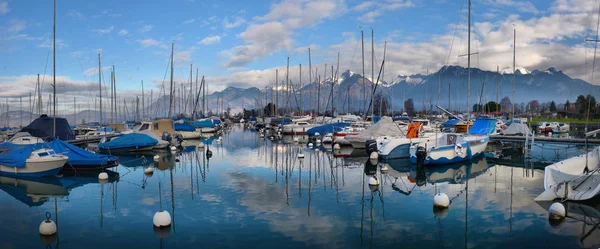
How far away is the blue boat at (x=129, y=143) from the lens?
39.1m

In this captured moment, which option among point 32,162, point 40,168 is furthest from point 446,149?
point 32,162

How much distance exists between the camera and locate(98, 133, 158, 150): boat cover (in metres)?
39.1

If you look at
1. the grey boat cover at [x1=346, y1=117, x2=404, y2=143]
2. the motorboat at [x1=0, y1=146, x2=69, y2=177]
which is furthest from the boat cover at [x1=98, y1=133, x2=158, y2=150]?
the grey boat cover at [x1=346, y1=117, x2=404, y2=143]

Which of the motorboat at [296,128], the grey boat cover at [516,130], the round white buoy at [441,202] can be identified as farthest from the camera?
the motorboat at [296,128]

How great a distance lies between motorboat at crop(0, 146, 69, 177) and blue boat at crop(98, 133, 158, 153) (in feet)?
45.7

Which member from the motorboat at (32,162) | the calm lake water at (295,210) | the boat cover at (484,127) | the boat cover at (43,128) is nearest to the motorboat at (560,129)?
the boat cover at (484,127)

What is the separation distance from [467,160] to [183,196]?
2230 cm

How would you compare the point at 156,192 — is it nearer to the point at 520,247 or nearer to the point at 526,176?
the point at 520,247

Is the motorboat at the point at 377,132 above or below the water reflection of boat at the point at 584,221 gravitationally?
above

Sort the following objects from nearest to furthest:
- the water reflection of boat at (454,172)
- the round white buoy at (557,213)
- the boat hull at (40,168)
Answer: the round white buoy at (557,213) → the water reflection of boat at (454,172) → the boat hull at (40,168)

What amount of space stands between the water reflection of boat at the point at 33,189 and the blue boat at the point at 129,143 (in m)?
14.5

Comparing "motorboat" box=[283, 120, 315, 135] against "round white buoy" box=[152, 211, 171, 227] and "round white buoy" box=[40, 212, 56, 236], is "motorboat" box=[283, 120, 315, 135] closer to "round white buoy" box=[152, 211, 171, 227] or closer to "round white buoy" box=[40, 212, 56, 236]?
"round white buoy" box=[152, 211, 171, 227]

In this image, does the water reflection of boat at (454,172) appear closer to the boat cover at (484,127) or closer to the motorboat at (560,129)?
the boat cover at (484,127)

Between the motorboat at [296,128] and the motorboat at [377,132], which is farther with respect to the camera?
the motorboat at [296,128]
